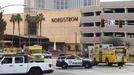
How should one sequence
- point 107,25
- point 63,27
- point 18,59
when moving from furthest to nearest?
1. point 63,27
2. point 107,25
3. point 18,59

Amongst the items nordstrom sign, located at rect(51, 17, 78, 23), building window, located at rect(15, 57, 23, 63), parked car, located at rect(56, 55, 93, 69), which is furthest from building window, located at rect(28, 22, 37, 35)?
building window, located at rect(15, 57, 23, 63)

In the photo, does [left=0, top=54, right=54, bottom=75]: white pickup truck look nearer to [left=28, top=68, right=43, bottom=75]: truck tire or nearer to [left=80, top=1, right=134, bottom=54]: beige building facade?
[left=28, top=68, right=43, bottom=75]: truck tire

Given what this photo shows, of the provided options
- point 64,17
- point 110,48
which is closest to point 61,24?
point 64,17

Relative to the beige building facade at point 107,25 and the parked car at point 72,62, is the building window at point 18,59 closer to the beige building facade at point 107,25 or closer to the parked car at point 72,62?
the parked car at point 72,62

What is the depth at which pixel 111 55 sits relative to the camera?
179 ft

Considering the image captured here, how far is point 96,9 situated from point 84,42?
34.4 ft

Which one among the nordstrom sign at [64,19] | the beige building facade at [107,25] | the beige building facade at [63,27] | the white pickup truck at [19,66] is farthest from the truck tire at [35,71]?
the nordstrom sign at [64,19]

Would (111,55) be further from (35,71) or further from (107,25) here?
(107,25)

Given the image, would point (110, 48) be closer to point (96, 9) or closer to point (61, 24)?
point (96, 9)

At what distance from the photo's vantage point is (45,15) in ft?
497

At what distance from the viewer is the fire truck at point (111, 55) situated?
54312mm

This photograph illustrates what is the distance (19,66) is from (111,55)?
25.5m

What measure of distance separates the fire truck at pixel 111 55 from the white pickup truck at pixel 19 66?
24.3 meters

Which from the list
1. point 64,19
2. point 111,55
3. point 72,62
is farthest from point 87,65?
A: point 64,19
